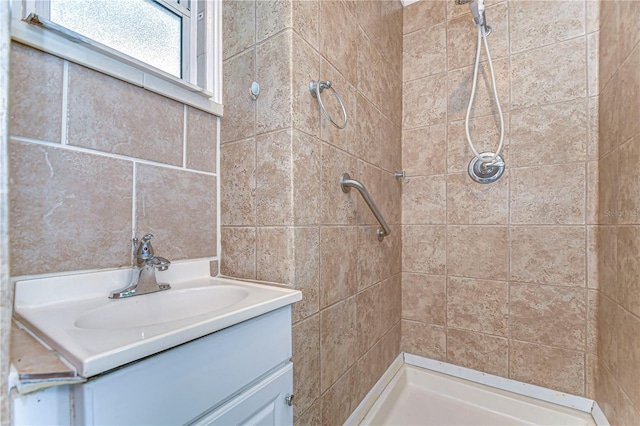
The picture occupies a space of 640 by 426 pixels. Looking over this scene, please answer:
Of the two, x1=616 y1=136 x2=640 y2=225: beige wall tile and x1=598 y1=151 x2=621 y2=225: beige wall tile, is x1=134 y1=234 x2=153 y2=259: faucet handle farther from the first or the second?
x1=598 y1=151 x2=621 y2=225: beige wall tile

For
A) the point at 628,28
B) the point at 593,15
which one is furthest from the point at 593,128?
the point at 593,15

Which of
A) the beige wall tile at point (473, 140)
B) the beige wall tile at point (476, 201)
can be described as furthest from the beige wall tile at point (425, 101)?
the beige wall tile at point (476, 201)

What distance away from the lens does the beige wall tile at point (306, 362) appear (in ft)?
2.74

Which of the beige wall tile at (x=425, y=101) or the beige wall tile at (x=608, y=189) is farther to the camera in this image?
the beige wall tile at (x=425, y=101)

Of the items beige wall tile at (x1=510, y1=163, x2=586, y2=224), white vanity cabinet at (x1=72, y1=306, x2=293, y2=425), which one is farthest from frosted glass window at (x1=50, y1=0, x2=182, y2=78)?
beige wall tile at (x1=510, y1=163, x2=586, y2=224)

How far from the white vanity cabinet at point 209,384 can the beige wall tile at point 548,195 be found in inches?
49.5

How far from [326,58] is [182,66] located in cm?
51

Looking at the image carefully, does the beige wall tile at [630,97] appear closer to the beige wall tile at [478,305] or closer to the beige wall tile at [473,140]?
the beige wall tile at [473,140]

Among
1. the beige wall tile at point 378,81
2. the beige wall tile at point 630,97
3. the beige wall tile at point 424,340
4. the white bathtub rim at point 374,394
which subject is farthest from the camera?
the beige wall tile at point 424,340

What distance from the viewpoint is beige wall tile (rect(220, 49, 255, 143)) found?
0.95 m

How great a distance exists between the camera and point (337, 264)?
1.05 metres

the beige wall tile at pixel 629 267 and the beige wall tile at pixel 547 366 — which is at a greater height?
the beige wall tile at pixel 629 267

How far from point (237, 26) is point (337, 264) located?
0.91 m

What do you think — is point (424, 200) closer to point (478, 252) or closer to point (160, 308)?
point (478, 252)
